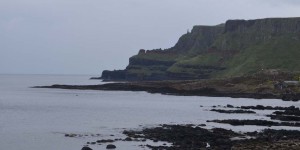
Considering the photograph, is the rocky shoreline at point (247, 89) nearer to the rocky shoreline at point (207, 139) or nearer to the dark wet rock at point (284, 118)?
the dark wet rock at point (284, 118)

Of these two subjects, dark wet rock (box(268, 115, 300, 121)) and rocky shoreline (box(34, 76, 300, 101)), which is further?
rocky shoreline (box(34, 76, 300, 101))

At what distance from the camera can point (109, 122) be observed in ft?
283

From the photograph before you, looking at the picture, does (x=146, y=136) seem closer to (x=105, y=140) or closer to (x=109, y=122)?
(x=105, y=140)

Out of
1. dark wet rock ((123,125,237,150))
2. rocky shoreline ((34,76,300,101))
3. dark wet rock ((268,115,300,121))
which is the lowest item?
dark wet rock ((123,125,237,150))

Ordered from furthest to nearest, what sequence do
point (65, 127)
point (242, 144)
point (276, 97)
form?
1. point (276, 97)
2. point (65, 127)
3. point (242, 144)

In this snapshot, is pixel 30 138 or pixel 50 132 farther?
pixel 50 132

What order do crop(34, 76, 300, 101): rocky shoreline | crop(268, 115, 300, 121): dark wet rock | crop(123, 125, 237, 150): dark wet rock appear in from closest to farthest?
crop(123, 125, 237, 150): dark wet rock, crop(268, 115, 300, 121): dark wet rock, crop(34, 76, 300, 101): rocky shoreline

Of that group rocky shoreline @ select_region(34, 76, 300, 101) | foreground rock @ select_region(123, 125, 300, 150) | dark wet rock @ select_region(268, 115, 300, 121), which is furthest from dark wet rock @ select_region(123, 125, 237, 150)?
rocky shoreline @ select_region(34, 76, 300, 101)

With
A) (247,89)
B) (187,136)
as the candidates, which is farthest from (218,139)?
(247,89)

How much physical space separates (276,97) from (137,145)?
350 ft

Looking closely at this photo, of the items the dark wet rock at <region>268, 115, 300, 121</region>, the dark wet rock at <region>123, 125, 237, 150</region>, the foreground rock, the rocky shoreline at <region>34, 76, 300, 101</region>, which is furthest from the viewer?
the rocky shoreline at <region>34, 76, 300, 101</region>

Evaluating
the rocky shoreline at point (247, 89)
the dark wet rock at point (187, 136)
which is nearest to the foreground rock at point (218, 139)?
the dark wet rock at point (187, 136)

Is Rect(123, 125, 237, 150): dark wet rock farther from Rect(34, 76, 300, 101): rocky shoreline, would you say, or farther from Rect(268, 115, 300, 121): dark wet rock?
Rect(34, 76, 300, 101): rocky shoreline

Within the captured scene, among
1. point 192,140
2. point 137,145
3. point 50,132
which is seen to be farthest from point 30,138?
point 192,140
